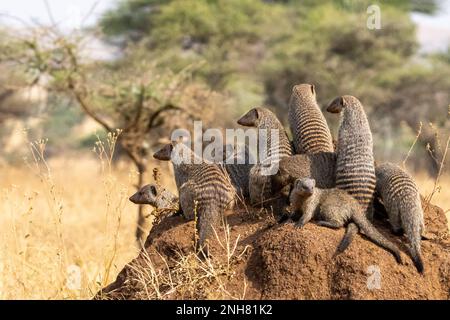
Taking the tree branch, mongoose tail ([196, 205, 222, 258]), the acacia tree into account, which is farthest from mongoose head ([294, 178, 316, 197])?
the tree branch

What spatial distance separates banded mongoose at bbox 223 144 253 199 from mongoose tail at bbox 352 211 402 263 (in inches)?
40.1

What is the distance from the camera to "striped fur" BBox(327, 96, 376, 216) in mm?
4484

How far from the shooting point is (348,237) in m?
4.16

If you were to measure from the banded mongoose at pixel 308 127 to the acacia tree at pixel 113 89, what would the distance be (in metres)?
3.20

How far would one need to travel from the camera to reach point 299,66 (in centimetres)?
1838

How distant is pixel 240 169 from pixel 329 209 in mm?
1108

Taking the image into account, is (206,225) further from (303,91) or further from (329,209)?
(303,91)

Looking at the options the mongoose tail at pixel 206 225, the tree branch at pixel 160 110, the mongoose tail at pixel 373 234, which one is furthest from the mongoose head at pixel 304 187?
the tree branch at pixel 160 110

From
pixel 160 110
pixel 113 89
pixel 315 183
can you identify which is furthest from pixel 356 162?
pixel 113 89

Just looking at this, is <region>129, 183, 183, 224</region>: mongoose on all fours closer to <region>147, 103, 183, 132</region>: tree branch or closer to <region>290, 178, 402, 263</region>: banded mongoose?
<region>290, 178, 402, 263</region>: banded mongoose

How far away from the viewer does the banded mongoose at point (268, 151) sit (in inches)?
191

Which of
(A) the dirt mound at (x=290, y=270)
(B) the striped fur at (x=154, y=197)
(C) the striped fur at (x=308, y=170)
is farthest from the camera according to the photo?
(B) the striped fur at (x=154, y=197)

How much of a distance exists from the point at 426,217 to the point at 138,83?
5198mm

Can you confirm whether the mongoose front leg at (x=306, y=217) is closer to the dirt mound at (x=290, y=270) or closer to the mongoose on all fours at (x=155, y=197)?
the dirt mound at (x=290, y=270)
